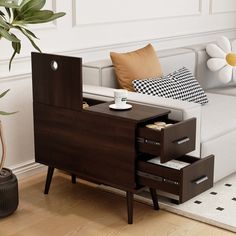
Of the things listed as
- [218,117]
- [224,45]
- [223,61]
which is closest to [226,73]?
[223,61]

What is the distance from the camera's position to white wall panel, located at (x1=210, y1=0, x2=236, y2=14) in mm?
4406

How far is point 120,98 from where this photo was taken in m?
2.52

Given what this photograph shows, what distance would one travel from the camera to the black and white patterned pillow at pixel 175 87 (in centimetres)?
294

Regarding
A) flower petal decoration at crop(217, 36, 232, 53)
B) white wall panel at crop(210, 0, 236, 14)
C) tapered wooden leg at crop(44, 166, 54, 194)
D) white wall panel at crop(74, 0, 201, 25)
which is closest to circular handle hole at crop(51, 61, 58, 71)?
tapered wooden leg at crop(44, 166, 54, 194)

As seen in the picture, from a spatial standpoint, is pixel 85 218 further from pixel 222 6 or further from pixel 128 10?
pixel 222 6

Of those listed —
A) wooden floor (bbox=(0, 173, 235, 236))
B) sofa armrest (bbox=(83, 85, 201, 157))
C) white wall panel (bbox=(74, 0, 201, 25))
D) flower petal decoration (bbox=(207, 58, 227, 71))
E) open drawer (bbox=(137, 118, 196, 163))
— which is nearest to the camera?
open drawer (bbox=(137, 118, 196, 163))

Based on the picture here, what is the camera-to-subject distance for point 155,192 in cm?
263

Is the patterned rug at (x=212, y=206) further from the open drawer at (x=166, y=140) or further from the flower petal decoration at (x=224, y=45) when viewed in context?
the flower petal decoration at (x=224, y=45)

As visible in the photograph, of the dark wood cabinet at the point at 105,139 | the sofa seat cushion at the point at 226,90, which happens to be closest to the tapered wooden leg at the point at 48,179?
the dark wood cabinet at the point at 105,139

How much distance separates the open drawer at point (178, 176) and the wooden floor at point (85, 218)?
21cm

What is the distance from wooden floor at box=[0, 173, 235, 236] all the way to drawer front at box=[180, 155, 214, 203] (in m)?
0.19

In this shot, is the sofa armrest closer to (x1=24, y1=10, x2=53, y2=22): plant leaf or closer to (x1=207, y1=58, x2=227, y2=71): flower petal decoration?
(x1=24, y1=10, x2=53, y2=22): plant leaf

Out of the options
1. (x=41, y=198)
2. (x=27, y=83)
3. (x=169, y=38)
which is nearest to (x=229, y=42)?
(x=169, y=38)

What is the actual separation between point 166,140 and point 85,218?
23.2 inches
